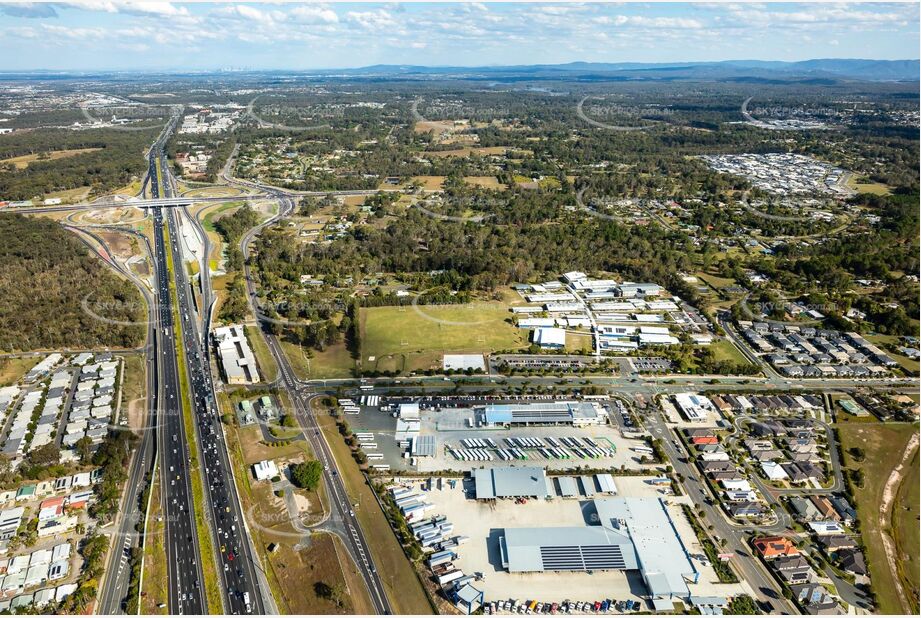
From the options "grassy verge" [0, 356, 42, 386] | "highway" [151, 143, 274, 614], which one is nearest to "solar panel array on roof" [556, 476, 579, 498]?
"highway" [151, 143, 274, 614]

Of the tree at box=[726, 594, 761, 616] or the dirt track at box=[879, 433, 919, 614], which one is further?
the dirt track at box=[879, 433, 919, 614]

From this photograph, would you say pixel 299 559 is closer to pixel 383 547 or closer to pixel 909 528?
pixel 383 547

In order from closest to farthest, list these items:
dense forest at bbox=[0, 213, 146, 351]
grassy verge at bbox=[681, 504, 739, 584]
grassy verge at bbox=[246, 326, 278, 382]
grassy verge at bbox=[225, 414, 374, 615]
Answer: grassy verge at bbox=[225, 414, 374, 615] → grassy verge at bbox=[681, 504, 739, 584] → grassy verge at bbox=[246, 326, 278, 382] → dense forest at bbox=[0, 213, 146, 351]

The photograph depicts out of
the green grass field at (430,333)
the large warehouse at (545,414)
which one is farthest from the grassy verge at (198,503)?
the large warehouse at (545,414)

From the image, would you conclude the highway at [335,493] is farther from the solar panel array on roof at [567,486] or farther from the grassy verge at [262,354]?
the solar panel array on roof at [567,486]

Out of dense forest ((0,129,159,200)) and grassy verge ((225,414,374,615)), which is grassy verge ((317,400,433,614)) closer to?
grassy verge ((225,414,374,615))
